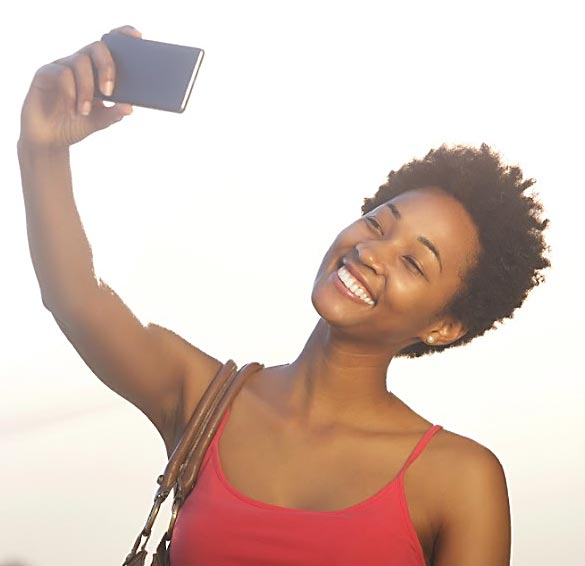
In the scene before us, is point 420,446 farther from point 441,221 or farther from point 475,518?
point 441,221

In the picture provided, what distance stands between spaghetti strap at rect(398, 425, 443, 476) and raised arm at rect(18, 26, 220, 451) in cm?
35

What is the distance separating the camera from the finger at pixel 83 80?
1779 millimetres

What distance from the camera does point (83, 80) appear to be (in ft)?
5.84

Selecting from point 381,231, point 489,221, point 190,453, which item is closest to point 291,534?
point 190,453

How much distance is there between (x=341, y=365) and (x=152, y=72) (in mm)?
601

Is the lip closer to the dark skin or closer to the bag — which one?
the dark skin

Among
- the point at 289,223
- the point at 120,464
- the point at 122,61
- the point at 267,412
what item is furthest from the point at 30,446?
the point at 122,61

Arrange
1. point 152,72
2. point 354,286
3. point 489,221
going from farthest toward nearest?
1. point 489,221
2. point 354,286
3. point 152,72

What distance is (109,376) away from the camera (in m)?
2.02

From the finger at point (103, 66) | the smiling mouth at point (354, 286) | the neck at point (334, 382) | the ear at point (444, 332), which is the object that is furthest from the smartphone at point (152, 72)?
the ear at point (444, 332)

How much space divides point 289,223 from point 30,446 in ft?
4.05

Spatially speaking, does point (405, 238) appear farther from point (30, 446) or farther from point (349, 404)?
point (30, 446)

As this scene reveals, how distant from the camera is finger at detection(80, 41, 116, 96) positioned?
1770 mm

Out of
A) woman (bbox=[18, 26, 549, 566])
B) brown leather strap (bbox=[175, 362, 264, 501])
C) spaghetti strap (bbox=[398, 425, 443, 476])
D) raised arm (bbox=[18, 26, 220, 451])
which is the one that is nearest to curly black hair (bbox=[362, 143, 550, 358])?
woman (bbox=[18, 26, 549, 566])
